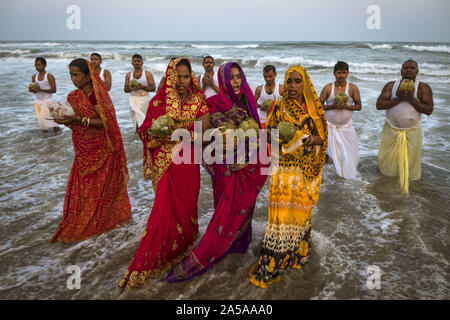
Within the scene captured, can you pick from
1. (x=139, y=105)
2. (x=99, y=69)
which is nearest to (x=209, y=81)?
(x=139, y=105)

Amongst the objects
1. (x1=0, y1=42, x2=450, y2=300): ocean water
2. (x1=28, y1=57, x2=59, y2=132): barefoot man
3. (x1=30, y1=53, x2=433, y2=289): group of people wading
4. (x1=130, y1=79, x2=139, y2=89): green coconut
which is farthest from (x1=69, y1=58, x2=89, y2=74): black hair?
(x1=28, y1=57, x2=59, y2=132): barefoot man

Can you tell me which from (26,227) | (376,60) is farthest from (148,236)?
(376,60)

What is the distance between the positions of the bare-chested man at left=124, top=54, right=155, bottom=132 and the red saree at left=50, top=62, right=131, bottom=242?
161 inches

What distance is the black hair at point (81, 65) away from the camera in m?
3.41

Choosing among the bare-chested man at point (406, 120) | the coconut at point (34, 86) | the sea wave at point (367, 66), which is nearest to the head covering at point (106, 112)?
the bare-chested man at point (406, 120)

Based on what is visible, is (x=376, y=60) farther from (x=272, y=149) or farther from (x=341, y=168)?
(x=272, y=149)

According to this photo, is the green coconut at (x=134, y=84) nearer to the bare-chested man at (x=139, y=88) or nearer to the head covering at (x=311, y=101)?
the bare-chested man at (x=139, y=88)

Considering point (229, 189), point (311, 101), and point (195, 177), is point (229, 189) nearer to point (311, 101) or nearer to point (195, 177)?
point (195, 177)

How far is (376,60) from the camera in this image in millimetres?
25172

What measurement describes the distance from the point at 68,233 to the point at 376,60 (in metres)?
27.0

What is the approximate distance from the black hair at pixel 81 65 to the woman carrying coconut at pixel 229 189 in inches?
57.3

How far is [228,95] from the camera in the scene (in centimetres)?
316

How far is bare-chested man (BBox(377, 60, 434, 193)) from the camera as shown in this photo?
5.04m
